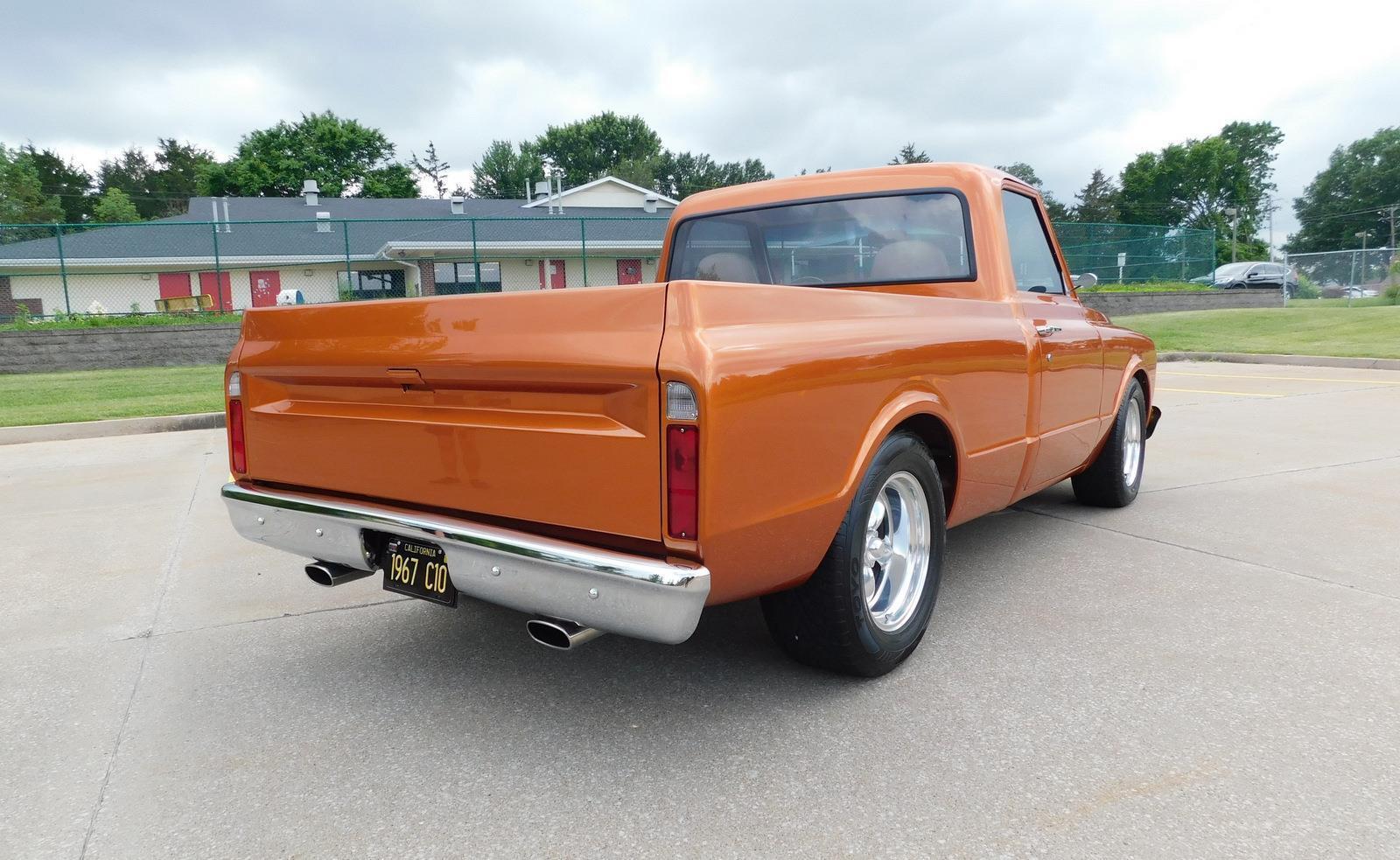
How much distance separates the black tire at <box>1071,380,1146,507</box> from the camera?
5117 millimetres

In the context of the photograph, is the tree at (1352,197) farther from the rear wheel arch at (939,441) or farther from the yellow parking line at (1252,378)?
the rear wheel arch at (939,441)

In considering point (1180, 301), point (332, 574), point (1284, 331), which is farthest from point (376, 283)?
point (1180, 301)

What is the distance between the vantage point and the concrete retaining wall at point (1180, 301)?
23.6m

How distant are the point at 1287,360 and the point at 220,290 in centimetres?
2024

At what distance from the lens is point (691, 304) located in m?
2.28

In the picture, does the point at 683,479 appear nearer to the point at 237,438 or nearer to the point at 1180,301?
the point at 237,438

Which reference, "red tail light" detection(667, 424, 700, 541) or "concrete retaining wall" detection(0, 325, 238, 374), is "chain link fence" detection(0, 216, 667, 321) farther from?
"red tail light" detection(667, 424, 700, 541)

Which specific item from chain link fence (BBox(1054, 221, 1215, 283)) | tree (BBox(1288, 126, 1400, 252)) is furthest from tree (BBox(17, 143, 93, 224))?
tree (BBox(1288, 126, 1400, 252))

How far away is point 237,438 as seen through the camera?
3320mm

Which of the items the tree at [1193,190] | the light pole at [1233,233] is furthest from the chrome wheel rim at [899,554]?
the tree at [1193,190]

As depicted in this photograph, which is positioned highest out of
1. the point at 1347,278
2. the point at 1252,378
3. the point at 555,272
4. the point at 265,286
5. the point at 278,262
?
the point at 278,262

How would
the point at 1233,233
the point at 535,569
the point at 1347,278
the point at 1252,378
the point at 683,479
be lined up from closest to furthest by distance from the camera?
the point at 683,479 → the point at 535,569 → the point at 1252,378 → the point at 1347,278 → the point at 1233,233

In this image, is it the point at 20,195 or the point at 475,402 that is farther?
the point at 20,195

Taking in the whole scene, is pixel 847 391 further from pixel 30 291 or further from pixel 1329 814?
pixel 30 291
